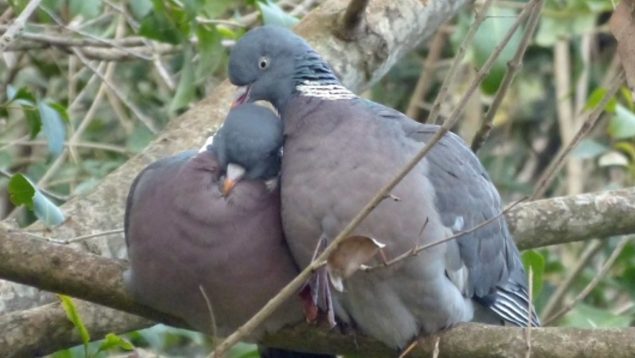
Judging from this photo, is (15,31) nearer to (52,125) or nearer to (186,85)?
(52,125)

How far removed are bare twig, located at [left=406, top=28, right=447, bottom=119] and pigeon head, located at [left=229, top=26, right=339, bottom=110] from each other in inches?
103

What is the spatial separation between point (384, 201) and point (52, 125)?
1000 mm

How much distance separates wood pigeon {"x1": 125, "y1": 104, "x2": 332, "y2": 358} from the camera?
9.20ft

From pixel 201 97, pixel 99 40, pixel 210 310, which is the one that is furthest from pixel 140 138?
pixel 210 310

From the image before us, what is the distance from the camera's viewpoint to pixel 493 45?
12.5 ft

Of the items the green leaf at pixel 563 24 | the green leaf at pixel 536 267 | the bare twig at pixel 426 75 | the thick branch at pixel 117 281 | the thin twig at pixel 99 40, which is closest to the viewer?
the thick branch at pixel 117 281

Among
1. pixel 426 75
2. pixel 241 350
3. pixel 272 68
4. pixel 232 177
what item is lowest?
pixel 241 350

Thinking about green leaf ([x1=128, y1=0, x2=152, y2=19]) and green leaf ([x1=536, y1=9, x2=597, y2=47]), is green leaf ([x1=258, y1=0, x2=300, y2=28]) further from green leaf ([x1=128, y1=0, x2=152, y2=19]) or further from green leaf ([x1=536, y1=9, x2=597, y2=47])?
green leaf ([x1=536, y1=9, x2=597, y2=47])

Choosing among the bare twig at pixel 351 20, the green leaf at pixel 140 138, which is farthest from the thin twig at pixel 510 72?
the green leaf at pixel 140 138

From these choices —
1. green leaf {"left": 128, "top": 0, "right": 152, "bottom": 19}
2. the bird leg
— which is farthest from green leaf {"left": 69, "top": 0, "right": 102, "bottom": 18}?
the bird leg

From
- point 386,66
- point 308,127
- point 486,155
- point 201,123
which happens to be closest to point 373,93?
point 486,155

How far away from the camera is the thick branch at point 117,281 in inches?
104

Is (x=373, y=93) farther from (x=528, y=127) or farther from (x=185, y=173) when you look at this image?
(x=185, y=173)

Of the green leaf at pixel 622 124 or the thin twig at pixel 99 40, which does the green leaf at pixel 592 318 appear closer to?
the green leaf at pixel 622 124
